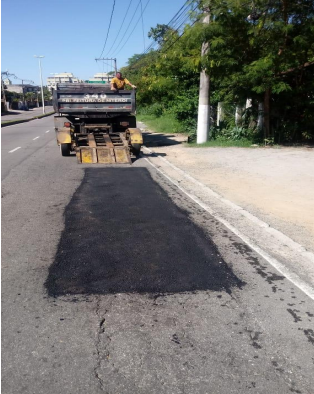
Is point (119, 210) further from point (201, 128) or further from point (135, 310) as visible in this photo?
point (201, 128)

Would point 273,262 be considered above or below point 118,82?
below

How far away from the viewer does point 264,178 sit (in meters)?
9.21

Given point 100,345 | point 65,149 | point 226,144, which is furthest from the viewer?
point 226,144

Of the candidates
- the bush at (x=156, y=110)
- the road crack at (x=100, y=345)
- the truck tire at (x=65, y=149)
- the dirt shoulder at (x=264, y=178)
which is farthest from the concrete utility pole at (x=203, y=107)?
the bush at (x=156, y=110)

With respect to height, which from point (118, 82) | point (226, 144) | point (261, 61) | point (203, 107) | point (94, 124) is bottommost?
point (226, 144)

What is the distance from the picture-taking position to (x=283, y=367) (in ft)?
8.60

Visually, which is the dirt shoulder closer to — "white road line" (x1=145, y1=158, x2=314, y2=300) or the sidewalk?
"white road line" (x1=145, y1=158, x2=314, y2=300)

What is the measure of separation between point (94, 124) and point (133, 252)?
10.1 metres

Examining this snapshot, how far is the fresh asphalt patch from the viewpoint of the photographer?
3.79m

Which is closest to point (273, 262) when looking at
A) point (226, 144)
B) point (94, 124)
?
point (94, 124)

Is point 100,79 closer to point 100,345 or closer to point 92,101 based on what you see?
point 92,101

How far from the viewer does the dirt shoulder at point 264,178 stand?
19.8 feet

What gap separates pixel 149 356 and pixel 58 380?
678 millimetres

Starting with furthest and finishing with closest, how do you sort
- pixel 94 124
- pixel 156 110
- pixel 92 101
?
pixel 156 110 → pixel 94 124 → pixel 92 101
